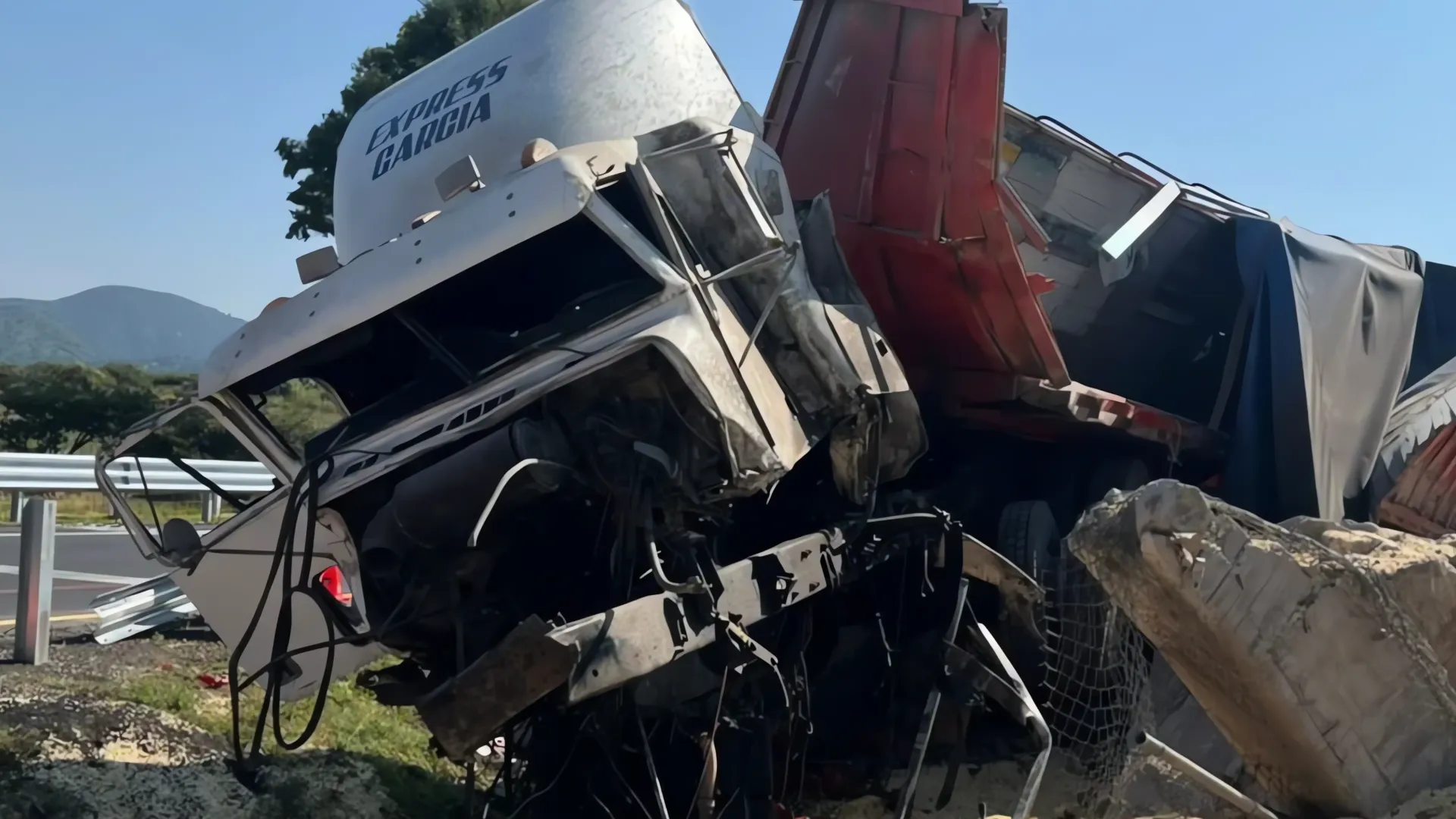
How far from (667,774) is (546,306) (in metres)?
1.54

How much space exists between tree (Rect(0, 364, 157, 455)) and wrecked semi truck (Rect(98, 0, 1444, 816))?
20.7 metres

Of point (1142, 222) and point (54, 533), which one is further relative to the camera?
point (1142, 222)

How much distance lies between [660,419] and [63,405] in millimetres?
25142

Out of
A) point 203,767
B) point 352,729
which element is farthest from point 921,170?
point 203,767

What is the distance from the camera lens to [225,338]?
4551 millimetres

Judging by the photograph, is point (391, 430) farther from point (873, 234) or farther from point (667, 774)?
point (873, 234)

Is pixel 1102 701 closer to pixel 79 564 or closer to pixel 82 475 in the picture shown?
pixel 82 475

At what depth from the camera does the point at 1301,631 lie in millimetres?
3723

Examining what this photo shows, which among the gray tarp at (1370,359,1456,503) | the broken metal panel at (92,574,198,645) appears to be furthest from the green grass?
the gray tarp at (1370,359,1456,503)

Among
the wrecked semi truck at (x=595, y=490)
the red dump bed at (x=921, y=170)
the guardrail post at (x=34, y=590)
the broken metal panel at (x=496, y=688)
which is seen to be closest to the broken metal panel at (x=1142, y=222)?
the red dump bed at (x=921, y=170)

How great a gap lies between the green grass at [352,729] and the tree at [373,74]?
11.7 m

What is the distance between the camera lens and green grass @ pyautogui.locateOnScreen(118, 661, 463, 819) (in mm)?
5090

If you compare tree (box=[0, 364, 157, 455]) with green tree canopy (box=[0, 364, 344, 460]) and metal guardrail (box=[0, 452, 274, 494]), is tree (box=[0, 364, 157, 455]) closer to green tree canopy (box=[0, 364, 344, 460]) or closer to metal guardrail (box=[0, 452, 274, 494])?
green tree canopy (box=[0, 364, 344, 460])

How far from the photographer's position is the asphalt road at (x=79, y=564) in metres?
8.55
